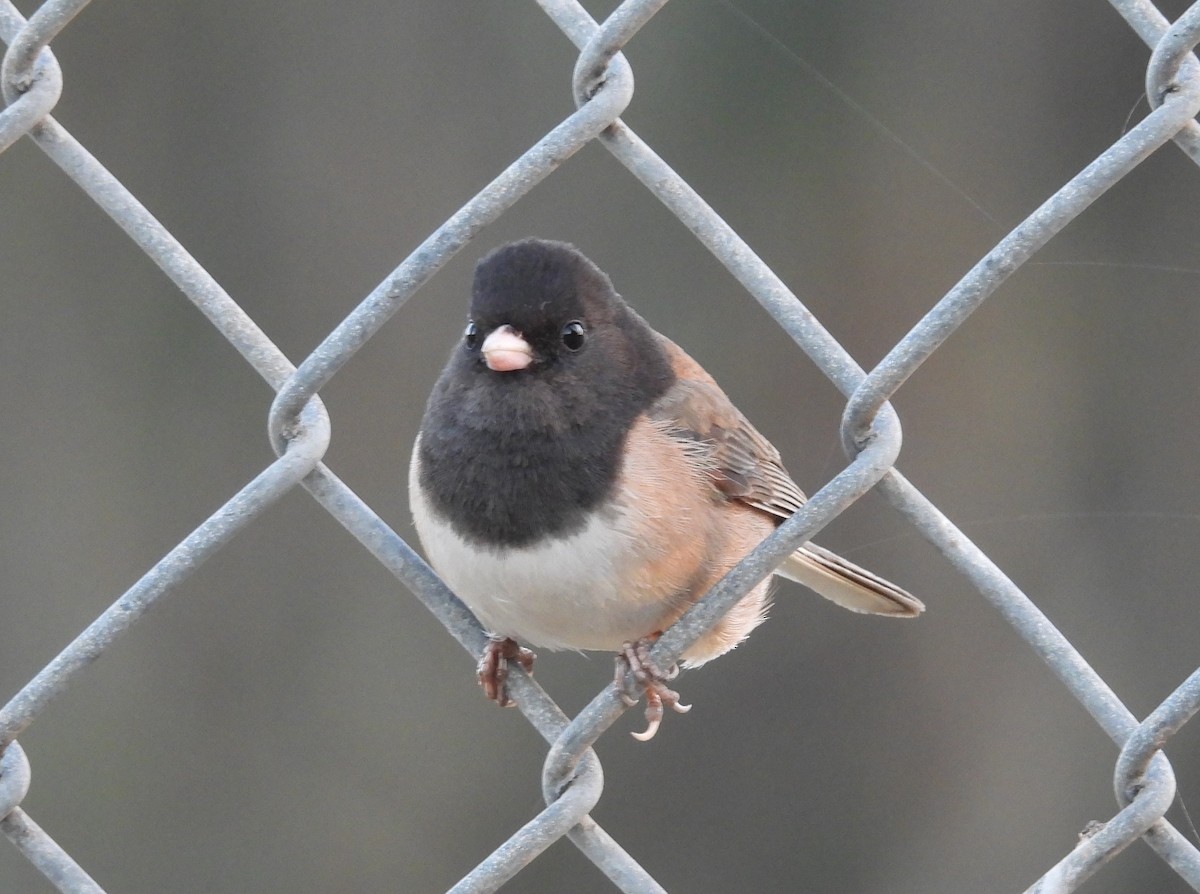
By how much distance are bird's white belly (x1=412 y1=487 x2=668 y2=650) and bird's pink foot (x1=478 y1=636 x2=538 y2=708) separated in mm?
15

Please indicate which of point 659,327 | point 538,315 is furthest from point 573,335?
point 659,327

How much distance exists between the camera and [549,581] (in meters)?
1.47

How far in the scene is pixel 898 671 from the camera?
321cm

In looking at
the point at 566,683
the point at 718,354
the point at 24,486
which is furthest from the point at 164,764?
the point at 718,354

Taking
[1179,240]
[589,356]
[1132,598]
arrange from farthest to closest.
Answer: [1132,598] → [1179,240] → [589,356]

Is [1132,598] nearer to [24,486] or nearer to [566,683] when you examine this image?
[566,683]

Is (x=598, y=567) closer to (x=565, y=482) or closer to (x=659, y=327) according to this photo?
(x=565, y=482)

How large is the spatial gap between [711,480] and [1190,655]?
1.83 meters

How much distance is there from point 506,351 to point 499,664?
34 cm

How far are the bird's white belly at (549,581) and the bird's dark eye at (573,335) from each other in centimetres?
22

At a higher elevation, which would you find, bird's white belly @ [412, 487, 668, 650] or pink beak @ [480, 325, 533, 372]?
pink beak @ [480, 325, 533, 372]

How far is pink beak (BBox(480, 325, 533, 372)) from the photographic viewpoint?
1.54 m

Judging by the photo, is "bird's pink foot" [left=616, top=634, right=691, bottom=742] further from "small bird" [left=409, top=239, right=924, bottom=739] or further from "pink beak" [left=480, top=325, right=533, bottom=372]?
"pink beak" [left=480, top=325, right=533, bottom=372]

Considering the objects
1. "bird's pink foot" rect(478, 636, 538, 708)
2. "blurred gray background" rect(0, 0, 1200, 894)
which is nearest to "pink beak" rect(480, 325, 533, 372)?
"bird's pink foot" rect(478, 636, 538, 708)
